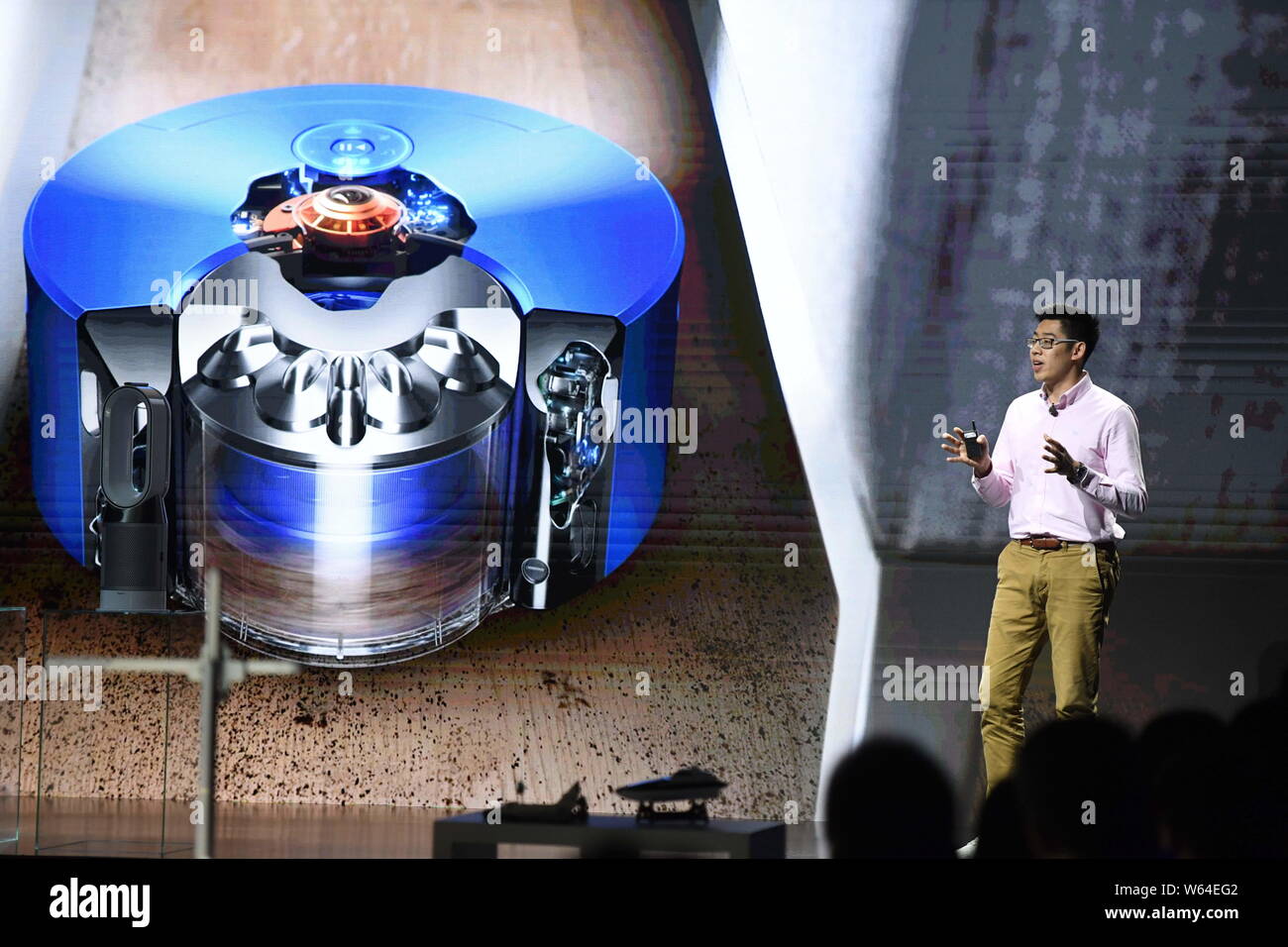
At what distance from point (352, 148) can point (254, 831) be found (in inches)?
75.2

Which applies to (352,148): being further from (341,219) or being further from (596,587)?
(596,587)

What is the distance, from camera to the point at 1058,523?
10.6 ft

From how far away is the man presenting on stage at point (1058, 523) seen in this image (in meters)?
3.11

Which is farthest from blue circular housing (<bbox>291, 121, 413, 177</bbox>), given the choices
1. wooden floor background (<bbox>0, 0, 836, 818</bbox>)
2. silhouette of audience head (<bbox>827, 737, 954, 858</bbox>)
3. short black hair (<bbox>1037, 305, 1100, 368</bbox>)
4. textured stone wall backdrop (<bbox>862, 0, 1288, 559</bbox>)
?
silhouette of audience head (<bbox>827, 737, 954, 858</bbox>)

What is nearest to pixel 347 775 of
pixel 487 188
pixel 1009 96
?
pixel 487 188

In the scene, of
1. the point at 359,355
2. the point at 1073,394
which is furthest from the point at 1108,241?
the point at 359,355

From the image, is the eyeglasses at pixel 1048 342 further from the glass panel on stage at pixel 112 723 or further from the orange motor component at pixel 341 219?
the glass panel on stage at pixel 112 723

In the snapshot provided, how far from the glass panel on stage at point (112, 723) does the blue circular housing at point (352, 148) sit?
5.16 feet

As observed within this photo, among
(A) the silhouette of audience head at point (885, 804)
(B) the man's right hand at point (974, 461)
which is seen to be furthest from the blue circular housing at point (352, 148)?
(A) the silhouette of audience head at point (885, 804)

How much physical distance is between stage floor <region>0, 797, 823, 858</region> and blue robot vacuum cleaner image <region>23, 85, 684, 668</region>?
0.44 m

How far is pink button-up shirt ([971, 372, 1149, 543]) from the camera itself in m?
3.18

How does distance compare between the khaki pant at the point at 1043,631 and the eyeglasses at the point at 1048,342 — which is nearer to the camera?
the khaki pant at the point at 1043,631

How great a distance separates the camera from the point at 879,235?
3.72 metres

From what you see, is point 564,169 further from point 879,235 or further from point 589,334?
point 879,235
